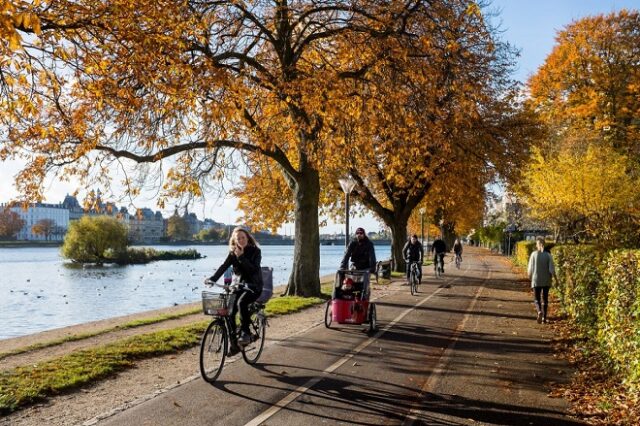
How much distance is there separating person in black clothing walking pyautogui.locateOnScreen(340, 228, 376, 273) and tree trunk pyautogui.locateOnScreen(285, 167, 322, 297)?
21.6 feet

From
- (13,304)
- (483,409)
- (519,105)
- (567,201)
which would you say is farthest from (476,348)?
(13,304)

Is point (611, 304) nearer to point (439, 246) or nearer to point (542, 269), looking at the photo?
point (542, 269)

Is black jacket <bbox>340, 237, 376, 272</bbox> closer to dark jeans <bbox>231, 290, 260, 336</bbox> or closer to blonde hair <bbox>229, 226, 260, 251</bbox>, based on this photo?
blonde hair <bbox>229, 226, 260, 251</bbox>

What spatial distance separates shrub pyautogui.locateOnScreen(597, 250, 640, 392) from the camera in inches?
294

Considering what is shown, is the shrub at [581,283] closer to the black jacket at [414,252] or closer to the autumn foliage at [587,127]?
the black jacket at [414,252]

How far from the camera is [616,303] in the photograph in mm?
8727

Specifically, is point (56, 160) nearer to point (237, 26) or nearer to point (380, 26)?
point (237, 26)

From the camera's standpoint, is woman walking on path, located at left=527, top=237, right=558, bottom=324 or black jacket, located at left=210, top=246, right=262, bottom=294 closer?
black jacket, located at left=210, top=246, right=262, bottom=294

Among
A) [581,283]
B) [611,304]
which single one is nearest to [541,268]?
[581,283]

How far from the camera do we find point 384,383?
8.34 meters

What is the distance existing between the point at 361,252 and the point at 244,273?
4970 mm

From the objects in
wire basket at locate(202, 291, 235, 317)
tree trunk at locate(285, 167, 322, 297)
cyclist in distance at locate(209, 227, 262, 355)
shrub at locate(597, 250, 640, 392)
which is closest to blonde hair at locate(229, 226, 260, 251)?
cyclist in distance at locate(209, 227, 262, 355)

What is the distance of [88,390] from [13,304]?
955 inches

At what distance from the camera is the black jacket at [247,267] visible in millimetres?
9000
